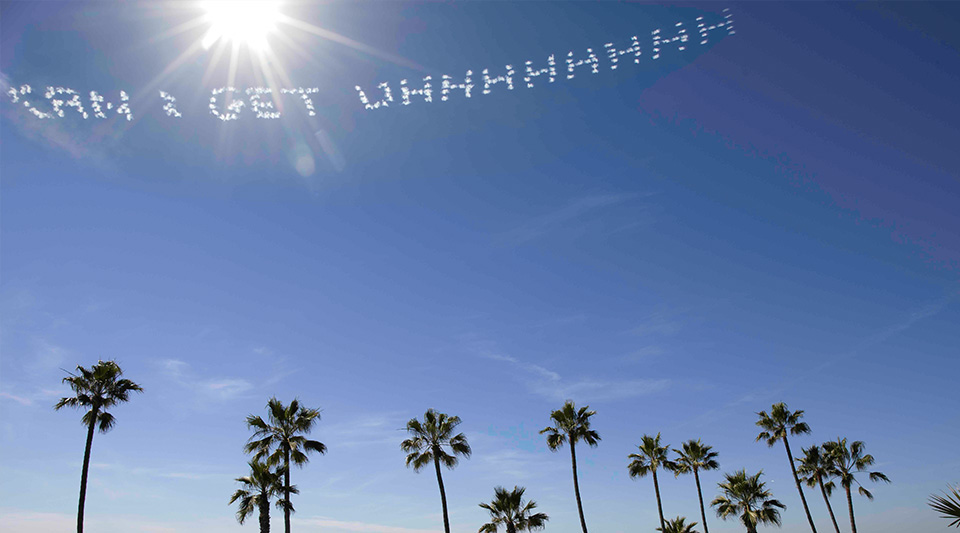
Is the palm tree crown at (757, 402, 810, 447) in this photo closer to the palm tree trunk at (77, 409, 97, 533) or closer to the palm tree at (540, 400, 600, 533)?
the palm tree at (540, 400, 600, 533)

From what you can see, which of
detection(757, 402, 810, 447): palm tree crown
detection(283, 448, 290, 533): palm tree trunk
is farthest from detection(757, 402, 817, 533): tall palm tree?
detection(283, 448, 290, 533): palm tree trunk

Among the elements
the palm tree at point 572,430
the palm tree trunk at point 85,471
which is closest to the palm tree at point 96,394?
the palm tree trunk at point 85,471

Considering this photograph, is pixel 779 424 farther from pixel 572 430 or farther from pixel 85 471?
pixel 85 471

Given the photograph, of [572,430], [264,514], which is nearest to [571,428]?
[572,430]

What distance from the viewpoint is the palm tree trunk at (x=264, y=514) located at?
109 feet

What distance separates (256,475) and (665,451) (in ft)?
121

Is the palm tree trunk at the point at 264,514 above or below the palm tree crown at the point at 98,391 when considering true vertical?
below

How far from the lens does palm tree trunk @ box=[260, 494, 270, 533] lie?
3316 centimetres

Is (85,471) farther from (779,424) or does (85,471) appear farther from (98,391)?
(779,424)

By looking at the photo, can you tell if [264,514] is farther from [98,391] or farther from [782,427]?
[782,427]

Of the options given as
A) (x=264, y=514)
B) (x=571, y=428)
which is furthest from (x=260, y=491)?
(x=571, y=428)

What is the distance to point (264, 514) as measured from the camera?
3381 cm

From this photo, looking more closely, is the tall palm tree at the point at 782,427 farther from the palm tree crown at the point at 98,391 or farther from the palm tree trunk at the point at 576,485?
the palm tree crown at the point at 98,391

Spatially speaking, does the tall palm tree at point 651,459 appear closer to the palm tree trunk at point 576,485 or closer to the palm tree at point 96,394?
the palm tree trunk at point 576,485
